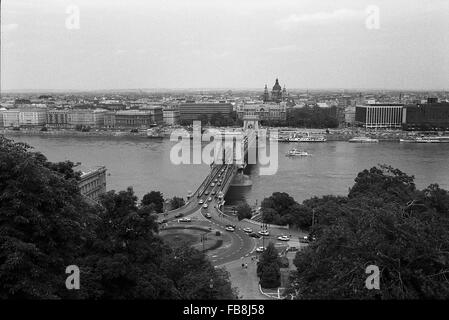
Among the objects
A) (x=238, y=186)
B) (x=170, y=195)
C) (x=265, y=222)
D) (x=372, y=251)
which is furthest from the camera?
(x=238, y=186)

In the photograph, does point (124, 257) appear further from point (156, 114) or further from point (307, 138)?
point (156, 114)

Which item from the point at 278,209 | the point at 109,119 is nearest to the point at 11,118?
the point at 109,119

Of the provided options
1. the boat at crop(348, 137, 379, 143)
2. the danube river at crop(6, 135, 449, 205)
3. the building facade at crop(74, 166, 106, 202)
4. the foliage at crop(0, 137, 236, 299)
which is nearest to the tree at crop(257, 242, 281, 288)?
the foliage at crop(0, 137, 236, 299)

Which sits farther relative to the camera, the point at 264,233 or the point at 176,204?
the point at 176,204

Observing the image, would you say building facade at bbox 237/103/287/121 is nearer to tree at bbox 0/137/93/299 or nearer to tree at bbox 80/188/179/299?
tree at bbox 80/188/179/299
